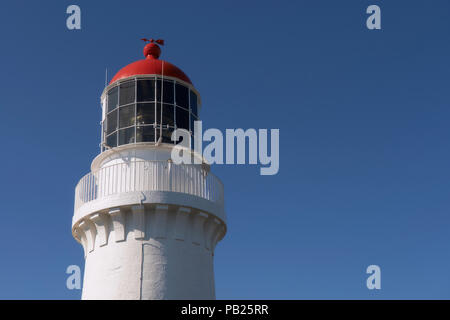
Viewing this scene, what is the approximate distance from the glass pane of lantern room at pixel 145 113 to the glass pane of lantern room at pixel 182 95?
32.8 inches

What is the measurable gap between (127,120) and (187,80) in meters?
2.15

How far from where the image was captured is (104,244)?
1614cm

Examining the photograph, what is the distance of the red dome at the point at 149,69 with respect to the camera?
59.0ft

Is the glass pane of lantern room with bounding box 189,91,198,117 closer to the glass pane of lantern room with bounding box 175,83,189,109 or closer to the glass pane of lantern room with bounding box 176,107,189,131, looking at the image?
the glass pane of lantern room with bounding box 175,83,189,109

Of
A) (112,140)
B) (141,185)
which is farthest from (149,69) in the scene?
(141,185)

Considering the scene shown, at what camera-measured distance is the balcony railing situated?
16.4m

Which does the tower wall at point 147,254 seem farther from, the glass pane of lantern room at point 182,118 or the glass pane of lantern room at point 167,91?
the glass pane of lantern room at point 167,91

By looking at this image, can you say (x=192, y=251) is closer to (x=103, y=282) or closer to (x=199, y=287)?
(x=199, y=287)

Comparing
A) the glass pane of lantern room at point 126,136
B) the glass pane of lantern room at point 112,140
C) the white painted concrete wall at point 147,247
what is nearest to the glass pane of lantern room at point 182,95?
the glass pane of lantern room at point 126,136

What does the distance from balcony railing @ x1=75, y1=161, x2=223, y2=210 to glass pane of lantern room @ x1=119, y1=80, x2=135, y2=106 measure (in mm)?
1931

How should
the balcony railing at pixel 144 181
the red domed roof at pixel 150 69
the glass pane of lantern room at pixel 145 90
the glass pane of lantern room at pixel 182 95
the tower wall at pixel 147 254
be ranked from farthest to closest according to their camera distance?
the glass pane of lantern room at pixel 182 95, the red domed roof at pixel 150 69, the glass pane of lantern room at pixel 145 90, the balcony railing at pixel 144 181, the tower wall at pixel 147 254

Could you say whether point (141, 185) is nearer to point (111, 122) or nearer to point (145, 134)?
point (145, 134)

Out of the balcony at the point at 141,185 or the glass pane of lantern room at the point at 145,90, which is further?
the glass pane of lantern room at the point at 145,90
